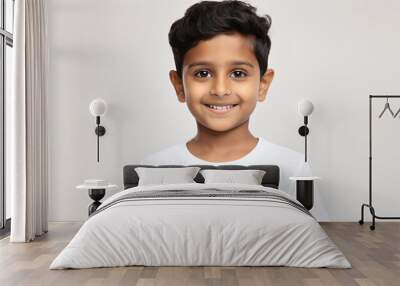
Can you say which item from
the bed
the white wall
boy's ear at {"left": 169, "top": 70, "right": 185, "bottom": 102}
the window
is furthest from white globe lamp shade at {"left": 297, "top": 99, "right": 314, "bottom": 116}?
the window

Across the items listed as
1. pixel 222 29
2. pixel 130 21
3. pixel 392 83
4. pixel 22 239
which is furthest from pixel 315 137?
pixel 22 239

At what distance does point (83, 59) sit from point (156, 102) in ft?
3.43

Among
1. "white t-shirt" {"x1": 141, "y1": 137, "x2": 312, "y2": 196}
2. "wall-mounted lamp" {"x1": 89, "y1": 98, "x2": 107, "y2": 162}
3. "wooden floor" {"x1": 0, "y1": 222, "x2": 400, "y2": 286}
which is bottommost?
"wooden floor" {"x1": 0, "y1": 222, "x2": 400, "y2": 286}

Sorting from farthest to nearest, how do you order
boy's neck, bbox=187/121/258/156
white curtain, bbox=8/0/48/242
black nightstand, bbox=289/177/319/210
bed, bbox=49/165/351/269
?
boy's neck, bbox=187/121/258/156 → black nightstand, bbox=289/177/319/210 → white curtain, bbox=8/0/48/242 → bed, bbox=49/165/351/269

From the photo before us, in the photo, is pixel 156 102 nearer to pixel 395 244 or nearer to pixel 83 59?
pixel 83 59

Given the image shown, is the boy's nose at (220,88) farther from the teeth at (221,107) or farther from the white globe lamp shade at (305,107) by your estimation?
the white globe lamp shade at (305,107)

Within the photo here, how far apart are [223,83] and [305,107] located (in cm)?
101

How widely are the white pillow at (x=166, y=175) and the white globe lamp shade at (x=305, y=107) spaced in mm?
1431

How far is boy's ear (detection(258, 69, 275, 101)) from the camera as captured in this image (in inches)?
278

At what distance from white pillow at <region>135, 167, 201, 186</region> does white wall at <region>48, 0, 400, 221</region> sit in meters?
0.47

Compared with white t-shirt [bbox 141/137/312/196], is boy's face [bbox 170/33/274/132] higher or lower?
higher

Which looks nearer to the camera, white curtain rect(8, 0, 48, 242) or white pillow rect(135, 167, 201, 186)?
white curtain rect(8, 0, 48, 242)

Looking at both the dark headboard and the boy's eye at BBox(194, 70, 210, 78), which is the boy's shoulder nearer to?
the dark headboard

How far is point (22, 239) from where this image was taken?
5.79 metres
